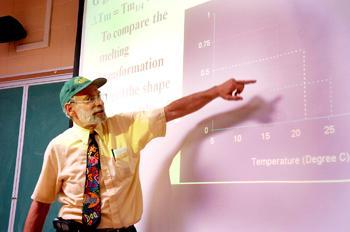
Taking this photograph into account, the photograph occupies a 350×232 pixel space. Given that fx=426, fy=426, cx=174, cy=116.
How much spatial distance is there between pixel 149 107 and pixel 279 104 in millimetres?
607

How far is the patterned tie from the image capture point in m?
1.50

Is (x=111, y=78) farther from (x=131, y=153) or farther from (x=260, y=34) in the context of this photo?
(x=260, y=34)

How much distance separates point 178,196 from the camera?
1.58m

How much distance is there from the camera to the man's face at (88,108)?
Answer: 63.6 inches

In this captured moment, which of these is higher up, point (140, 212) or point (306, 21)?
point (306, 21)

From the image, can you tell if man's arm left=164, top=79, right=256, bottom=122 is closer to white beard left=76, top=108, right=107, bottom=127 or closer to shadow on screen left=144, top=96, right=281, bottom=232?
shadow on screen left=144, top=96, right=281, bottom=232

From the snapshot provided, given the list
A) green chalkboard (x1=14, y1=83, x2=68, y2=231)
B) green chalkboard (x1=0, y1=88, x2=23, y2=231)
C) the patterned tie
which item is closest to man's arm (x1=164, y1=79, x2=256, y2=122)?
the patterned tie

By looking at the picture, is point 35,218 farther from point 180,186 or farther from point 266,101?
point 266,101

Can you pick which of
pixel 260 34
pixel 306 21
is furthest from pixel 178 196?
pixel 306 21

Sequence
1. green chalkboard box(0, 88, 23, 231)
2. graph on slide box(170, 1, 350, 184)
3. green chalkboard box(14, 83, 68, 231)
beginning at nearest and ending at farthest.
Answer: graph on slide box(170, 1, 350, 184), green chalkboard box(14, 83, 68, 231), green chalkboard box(0, 88, 23, 231)

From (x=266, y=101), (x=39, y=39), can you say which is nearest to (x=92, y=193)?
(x=266, y=101)

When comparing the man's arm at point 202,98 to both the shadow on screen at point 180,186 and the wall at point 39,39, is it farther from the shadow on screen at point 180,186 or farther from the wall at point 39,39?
the wall at point 39,39

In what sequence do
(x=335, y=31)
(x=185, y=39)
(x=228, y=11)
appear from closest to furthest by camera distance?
(x=335, y=31) < (x=228, y=11) < (x=185, y=39)

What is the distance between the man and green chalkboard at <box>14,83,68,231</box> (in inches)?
50.0
